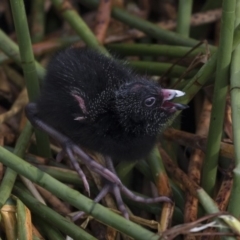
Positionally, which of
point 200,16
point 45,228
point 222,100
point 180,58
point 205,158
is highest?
point 200,16

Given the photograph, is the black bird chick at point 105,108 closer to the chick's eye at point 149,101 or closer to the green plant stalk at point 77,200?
the chick's eye at point 149,101

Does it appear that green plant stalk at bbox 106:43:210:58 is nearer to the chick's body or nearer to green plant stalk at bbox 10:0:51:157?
the chick's body

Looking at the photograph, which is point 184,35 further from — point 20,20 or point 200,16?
point 20,20

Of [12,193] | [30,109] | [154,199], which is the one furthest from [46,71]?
[154,199]

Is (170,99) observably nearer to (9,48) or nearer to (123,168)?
(123,168)

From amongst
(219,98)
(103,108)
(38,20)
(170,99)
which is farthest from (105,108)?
(38,20)
